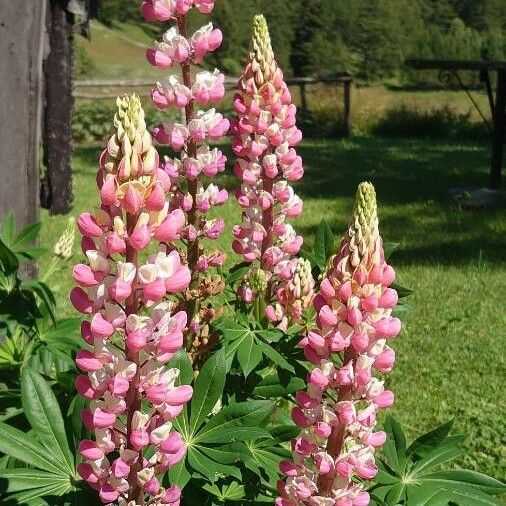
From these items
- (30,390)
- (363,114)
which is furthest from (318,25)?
(30,390)

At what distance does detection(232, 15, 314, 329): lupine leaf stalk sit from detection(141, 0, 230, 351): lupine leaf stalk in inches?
5.4

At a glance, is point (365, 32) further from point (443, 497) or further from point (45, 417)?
point (45, 417)

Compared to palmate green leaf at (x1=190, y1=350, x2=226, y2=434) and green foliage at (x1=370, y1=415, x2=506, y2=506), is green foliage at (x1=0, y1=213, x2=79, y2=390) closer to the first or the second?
palmate green leaf at (x1=190, y1=350, x2=226, y2=434)

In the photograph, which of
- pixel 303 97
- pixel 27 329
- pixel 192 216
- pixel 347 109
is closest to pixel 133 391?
pixel 192 216

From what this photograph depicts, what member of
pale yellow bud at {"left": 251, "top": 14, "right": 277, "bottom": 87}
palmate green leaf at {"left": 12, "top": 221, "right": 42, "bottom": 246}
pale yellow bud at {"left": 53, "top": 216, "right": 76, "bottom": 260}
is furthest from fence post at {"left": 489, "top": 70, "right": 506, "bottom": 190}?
pale yellow bud at {"left": 251, "top": 14, "right": 277, "bottom": 87}

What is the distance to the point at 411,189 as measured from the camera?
393 inches

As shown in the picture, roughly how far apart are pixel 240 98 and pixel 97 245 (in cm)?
94

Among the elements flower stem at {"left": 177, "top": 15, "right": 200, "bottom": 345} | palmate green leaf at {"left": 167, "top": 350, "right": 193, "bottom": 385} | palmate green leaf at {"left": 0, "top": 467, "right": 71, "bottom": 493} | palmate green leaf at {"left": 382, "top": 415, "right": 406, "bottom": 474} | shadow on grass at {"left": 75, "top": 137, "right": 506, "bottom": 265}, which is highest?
flower stem at {"left": 177, "top": 15, "right": 200, "bottom": 345}

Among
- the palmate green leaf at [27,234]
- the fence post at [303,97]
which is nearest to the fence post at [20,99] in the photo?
the palmate green leaf at [27,234]

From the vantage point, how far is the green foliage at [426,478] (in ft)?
6.22

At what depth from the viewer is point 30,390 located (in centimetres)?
181

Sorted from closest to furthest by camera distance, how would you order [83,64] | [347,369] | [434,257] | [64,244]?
[347,369] → [64,244] → [434,257] → [83,64]

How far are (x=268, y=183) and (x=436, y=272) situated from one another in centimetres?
415

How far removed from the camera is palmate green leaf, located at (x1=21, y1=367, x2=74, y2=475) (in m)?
1.80
